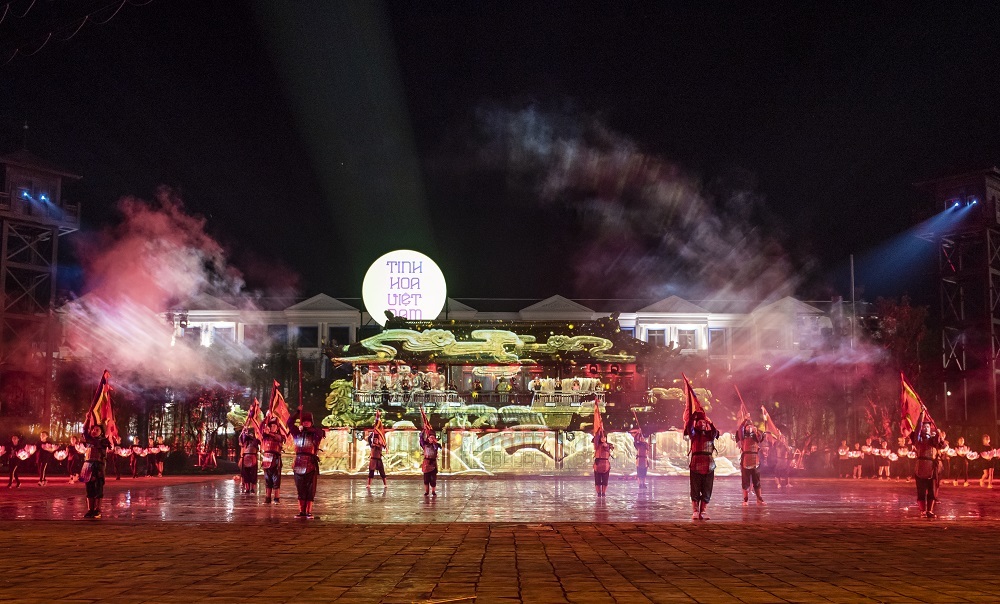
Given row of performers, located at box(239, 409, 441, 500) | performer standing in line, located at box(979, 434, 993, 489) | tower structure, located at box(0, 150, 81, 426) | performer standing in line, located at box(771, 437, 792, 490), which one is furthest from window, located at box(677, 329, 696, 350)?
→ row of performers, located at box(239, 409, 441, 500)

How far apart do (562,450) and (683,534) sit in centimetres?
2423

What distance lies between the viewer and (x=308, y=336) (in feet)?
201

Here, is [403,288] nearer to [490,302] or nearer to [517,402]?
[517,402]

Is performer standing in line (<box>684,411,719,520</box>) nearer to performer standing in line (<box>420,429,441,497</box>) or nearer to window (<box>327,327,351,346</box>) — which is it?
performer standing in line (<box>420,429,441,497</box>)

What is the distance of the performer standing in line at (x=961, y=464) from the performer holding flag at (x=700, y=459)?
20.3 m

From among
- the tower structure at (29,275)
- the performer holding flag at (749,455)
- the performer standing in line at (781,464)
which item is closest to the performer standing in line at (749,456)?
the performer holding flag at (749,455)

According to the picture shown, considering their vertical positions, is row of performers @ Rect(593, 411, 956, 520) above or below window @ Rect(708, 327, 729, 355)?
below

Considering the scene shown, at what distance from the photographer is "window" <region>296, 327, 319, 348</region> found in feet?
199

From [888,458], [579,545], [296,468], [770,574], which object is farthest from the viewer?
[888,458]

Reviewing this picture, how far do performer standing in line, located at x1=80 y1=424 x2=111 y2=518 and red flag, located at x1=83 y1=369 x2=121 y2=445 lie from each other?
0.14 metres

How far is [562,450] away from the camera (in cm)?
3797

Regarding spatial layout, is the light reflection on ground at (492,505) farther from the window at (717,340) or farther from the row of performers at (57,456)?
the window at (717,340)

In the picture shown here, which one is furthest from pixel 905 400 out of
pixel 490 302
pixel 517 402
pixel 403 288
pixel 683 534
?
pixel 490 302

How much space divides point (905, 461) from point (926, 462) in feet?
75.0
